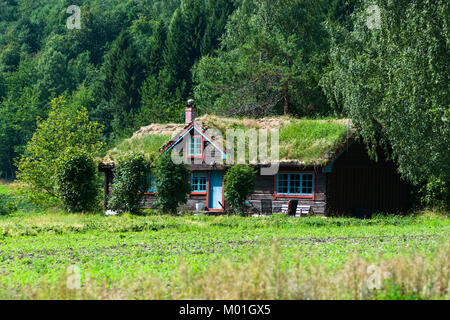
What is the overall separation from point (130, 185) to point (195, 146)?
465 cm

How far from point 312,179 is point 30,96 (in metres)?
59.9

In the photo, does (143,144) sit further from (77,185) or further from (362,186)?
(362,186)

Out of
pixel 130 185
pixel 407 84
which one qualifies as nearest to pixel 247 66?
pixel 130 185

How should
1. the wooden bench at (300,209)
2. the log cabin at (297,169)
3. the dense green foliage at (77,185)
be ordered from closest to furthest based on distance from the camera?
the log cabin at (297,169) → the wooden bench at (300,209) → the dense green foliage at (77,185)

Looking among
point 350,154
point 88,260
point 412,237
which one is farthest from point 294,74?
point 88,260

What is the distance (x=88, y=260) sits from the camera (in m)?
14.0

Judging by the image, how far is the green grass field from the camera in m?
8.51

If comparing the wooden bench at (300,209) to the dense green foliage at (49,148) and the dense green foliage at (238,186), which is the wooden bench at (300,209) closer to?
the dense green foliage at (238,186)

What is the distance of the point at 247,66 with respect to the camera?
4834cm

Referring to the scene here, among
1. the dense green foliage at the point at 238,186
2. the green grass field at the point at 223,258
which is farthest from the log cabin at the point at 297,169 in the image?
the green grass field at the point at 223,258

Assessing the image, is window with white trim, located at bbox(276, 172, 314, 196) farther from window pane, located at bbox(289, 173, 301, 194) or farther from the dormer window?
the dormer window

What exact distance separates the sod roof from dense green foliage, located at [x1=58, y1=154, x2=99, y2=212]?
70.8 inches

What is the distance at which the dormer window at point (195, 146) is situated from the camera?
104 feet
